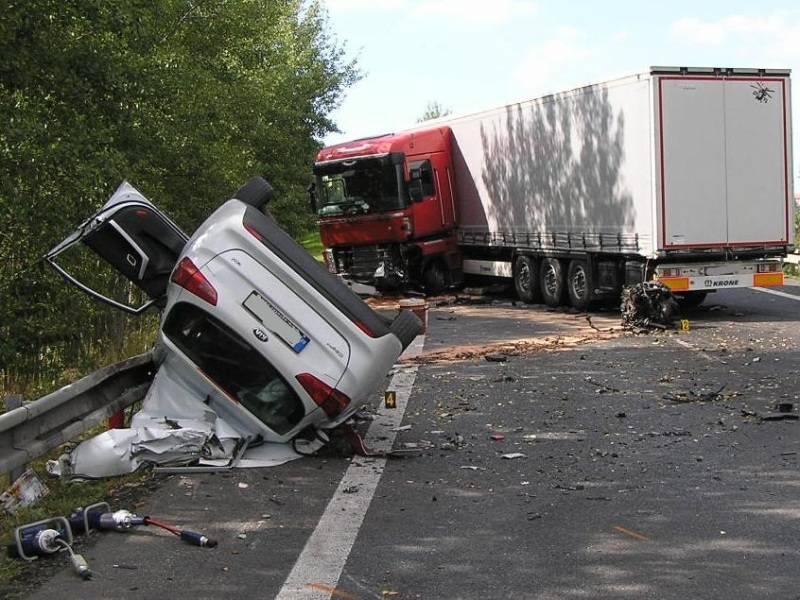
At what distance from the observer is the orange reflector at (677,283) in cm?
1734

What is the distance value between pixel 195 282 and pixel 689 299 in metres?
13.5

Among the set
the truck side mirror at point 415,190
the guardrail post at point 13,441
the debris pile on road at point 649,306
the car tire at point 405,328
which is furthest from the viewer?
the truck side mirror at point 415,190

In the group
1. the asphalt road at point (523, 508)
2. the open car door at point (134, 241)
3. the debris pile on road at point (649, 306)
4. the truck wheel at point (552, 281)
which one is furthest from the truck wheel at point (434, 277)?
the open car door at point (134, 241)

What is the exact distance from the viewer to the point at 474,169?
24453 millimetres

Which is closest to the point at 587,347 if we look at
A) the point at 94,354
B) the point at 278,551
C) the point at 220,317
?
the point at 94,354

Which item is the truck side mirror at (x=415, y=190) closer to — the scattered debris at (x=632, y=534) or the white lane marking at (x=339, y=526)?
the white lane marking at (x=339, y=526)

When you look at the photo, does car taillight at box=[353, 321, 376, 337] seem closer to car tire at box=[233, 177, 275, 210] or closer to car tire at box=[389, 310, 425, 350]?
car tire at box=[389, 310, 425, 350]

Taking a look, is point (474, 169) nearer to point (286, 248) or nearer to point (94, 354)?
point (94, 354)

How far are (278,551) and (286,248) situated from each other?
2765 mm

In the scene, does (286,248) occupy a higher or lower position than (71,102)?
lower

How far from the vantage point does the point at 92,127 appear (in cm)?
1238

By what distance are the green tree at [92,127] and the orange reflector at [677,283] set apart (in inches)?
304

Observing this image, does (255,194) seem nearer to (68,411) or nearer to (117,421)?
(117,421)

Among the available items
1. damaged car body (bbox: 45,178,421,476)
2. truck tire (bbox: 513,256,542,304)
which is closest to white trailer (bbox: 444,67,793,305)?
truck tire (bbox: 513,256,542,304)
